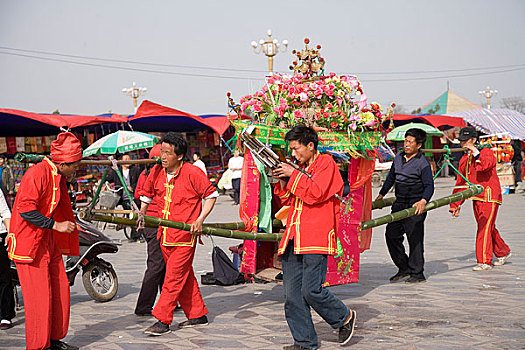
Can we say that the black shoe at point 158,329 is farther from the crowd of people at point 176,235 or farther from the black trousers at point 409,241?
the black trousers at point 409,241

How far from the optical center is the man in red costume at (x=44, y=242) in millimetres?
4746

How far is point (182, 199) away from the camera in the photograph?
5715mm

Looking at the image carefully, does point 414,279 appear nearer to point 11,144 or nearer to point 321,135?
point 321,135

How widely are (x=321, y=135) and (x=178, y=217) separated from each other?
177 cm

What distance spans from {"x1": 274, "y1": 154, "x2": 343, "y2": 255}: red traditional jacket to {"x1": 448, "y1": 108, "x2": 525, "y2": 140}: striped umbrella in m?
26.5

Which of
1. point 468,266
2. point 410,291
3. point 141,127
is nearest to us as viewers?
point 410,291

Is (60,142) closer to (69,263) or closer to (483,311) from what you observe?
(69,263)

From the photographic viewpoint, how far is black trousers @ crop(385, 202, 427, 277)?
7.64 metres

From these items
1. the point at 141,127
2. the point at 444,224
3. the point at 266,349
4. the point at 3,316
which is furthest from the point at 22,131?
the point at 266,349

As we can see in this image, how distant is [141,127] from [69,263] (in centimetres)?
1508

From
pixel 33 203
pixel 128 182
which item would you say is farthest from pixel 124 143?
pixel 33 203

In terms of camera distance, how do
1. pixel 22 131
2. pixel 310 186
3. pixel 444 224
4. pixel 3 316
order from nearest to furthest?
pixel 310 186 < pixel 3 316 < pixel 444 224 < pixel 22 131

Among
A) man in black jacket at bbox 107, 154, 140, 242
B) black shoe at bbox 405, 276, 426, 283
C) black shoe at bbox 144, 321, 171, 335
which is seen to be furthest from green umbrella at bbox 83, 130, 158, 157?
black shoe at bbox 144, 321, 171, 335

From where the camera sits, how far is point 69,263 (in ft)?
22.5
